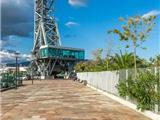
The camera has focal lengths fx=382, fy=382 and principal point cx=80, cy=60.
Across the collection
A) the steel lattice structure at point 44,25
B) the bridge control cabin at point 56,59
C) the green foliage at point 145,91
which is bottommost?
the green foliage at point 145,91

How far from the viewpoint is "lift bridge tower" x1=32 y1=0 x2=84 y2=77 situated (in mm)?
136163

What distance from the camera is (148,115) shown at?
54.8ft

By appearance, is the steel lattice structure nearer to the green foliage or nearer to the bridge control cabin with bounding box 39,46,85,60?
the bridge control cabin with bounding box 39,46,85,60

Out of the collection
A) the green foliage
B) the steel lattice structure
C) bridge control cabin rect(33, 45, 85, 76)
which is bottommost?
the green foliage

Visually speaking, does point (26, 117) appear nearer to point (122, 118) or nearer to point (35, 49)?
point (122, 118)

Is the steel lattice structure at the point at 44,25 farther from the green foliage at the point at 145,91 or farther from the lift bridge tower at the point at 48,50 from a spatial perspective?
the green foliage at the point at 145,91

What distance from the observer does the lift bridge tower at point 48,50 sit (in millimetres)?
136163

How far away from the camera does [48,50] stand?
134 metres

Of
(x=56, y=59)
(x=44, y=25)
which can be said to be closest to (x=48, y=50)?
(x=56, y=59)

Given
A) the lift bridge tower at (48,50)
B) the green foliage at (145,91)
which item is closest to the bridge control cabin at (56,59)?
the lift bridge tower at (48,50)

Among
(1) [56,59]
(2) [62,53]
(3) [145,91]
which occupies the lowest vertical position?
(3) [145,91]

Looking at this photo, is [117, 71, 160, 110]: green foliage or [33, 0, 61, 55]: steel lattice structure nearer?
[117, 71, 160, 110]: green foliage

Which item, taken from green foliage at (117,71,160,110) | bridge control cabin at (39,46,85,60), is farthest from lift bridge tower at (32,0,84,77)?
green foliage at (117,71,160,110)

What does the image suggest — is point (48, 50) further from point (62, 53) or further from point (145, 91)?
point (145, 91)
